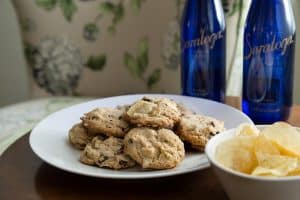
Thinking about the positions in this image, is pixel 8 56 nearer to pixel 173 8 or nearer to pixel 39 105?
pixel 39 105

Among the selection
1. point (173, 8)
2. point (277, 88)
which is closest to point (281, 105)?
point (277, 88)

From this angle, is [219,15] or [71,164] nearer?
[71,164]

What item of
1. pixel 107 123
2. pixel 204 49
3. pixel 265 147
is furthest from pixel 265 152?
pixel 204 49

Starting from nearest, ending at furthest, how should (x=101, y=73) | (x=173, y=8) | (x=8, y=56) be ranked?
(x=173, y=8) < (x=101, y=73) < (x=8, y=56)

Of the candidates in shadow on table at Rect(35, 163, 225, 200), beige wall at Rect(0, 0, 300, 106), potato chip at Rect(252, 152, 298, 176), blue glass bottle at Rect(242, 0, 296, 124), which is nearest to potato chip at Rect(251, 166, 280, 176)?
potato chip at Rect(252, 152, 298, 176)

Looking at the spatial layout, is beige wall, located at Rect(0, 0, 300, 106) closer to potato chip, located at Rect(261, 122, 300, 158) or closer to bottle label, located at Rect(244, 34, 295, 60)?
bottle label, located at Rect(244, 34, 295, 60)

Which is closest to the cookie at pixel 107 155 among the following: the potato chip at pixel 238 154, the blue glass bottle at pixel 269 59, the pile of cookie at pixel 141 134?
the pile of cookie at pixel 141 134

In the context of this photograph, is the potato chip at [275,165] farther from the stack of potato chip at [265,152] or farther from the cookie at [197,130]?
the cookie at [197,130]

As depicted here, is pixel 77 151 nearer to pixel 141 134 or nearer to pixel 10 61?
pixel 141 134

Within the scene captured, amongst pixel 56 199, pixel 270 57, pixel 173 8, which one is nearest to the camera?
pixel 56 199
